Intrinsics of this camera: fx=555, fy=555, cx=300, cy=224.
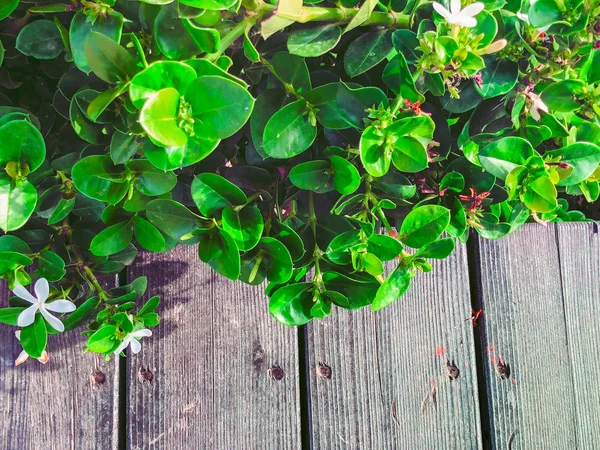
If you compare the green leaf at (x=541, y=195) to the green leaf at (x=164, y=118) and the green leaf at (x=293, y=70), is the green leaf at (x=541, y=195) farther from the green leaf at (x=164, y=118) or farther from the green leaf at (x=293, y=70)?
the green leaf at (x=164, y=118)

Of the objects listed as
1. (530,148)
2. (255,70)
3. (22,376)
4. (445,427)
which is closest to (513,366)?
(445,427)

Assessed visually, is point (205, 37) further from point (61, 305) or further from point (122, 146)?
point (61, 305)

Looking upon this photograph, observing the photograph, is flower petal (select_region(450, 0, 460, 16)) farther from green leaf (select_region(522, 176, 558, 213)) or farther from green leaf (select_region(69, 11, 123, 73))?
green leaf (select_region(69, 11, 123, 73))

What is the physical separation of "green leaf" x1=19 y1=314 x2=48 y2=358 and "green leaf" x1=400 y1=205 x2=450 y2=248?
61cm

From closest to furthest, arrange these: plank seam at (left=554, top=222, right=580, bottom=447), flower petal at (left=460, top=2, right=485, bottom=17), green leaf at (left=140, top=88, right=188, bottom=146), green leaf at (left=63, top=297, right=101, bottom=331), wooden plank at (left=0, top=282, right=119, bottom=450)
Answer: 1. green leaf at (left=140, top=88, right=188, bottom=146)
2. flower petal at (left=460, top=2, right=485, bottom=17)
3. green leaf at (left=63, top=297, right=101, bottom=331)
4. wooden plank at (left=0, top=282, right=119, bottom=450)
5. plank seam at (left=554, top=222, right=580, bottom=447)

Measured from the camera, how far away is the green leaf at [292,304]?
2.86 feet

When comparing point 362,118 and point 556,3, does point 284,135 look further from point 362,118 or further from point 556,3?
point 556,3

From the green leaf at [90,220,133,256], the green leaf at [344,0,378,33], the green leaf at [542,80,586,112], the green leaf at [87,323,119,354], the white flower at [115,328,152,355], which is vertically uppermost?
the green leaf at [344,0,378,33]

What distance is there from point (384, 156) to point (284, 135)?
0.49 feet

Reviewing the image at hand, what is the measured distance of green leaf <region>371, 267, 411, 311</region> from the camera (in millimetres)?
826

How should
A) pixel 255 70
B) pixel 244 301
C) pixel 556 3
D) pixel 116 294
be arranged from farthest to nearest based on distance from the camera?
pixel 244 301 < pixel 116 294 < pixel 255 70 < pixel 556 3

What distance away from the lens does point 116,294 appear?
40.2 inches

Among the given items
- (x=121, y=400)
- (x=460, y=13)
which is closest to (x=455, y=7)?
(x=460, y=13)

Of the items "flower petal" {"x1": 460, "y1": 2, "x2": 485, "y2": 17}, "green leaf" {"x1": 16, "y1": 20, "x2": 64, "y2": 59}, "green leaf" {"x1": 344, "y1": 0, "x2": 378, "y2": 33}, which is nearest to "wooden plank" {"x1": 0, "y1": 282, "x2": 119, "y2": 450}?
"green leaf" {"x1": 16, "y1": 20, "x2": 64, "y2": 59}
